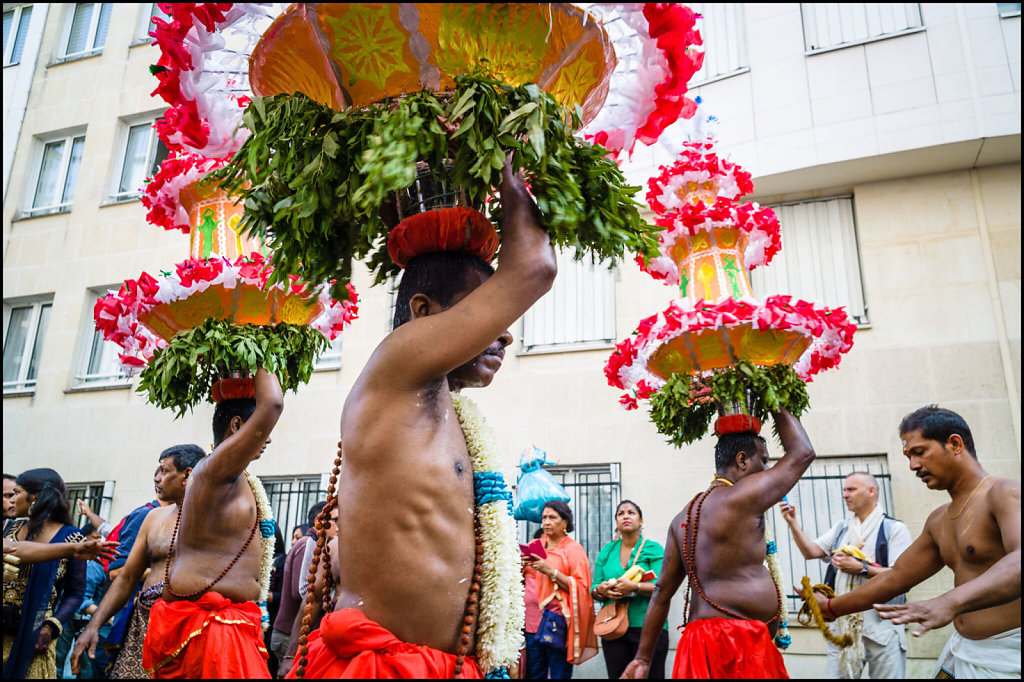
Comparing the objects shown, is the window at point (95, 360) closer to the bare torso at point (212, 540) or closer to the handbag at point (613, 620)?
the handbag at point (613, 620)

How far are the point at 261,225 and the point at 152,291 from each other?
7.06ft

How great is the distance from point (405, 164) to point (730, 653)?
3775mm

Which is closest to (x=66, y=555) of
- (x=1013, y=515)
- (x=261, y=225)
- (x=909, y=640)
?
(x=261, y=225)

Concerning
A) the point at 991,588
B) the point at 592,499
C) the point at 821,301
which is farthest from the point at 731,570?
the point at 821,301

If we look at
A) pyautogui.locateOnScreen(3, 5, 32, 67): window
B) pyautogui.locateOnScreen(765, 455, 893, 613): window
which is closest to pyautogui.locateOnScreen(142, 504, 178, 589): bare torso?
pyautogui.locateOnScreen(765, 455, 893, 613): window

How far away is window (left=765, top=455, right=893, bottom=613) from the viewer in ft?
27.6

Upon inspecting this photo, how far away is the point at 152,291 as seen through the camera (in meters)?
4.27

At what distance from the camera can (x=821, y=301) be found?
9.43 metres

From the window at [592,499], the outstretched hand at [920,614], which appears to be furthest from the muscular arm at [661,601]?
the window at [592,499]

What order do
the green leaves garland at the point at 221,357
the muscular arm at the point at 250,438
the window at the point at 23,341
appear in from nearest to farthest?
1. the muscular arm at the point at 250,438
2. the green leaves garland at the point at 221,357
3. the window at the point at 23,341

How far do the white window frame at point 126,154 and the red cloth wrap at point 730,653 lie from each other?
12.6 metres

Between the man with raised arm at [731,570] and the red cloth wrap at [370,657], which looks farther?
the man with raised arm at [731,570]

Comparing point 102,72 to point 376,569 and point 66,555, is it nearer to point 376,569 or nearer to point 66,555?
point 66,555

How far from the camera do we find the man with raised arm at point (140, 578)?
5043mm
